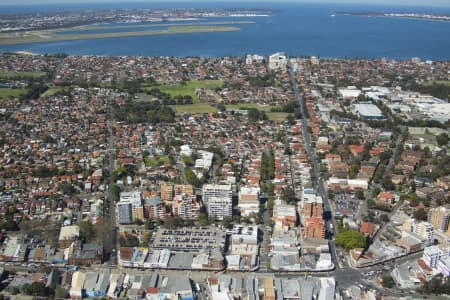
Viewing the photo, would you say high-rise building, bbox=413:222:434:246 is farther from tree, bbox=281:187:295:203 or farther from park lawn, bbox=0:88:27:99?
park lawn, bbox=0:88:27:99

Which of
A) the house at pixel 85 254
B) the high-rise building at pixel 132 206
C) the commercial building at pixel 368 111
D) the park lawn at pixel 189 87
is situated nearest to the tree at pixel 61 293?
the house at pixel 85 254

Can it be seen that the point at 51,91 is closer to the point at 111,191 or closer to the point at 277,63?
the point at 111,191

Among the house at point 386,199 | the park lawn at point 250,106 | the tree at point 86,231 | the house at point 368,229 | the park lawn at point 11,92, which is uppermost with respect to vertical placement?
the tree at point 86,231

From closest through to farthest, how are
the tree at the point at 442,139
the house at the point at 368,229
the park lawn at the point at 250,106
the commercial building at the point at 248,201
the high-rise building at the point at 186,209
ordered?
the house at the point at 368,229
the high-rise building at the point at 186,209
the commercial building at the point at 248,201
the tree at the point at 442,139
the park lawn at the point at 250,106

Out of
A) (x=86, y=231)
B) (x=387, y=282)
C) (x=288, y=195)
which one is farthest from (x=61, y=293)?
(x=288, y=195)

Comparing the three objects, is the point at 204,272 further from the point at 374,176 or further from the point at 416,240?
the point at 374,176

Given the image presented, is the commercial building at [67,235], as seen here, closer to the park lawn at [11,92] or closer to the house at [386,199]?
the house at [386,199]

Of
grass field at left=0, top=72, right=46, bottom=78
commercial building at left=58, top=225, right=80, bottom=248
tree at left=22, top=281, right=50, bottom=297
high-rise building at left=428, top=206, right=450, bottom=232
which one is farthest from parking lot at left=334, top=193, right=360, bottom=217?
grass field at left=0, top=72, right=46, bottom=78
